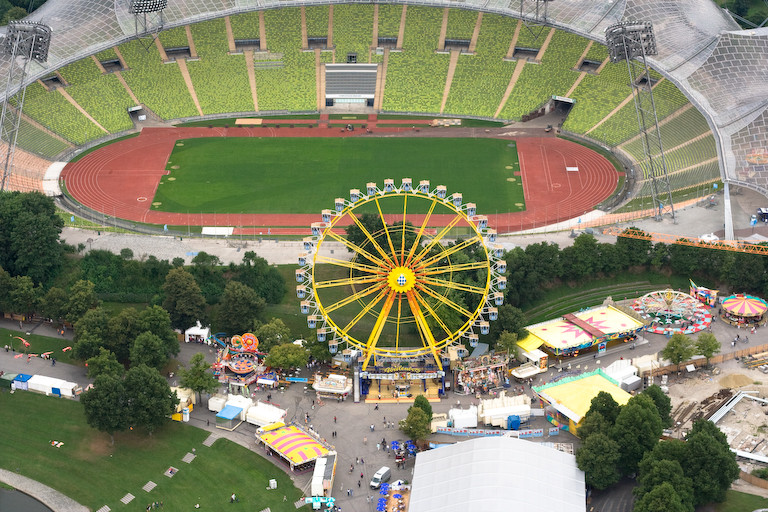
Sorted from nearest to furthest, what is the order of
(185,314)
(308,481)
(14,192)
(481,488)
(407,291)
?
(481,488) < (308,481) < (407,291) < (185,314) < (14,192)

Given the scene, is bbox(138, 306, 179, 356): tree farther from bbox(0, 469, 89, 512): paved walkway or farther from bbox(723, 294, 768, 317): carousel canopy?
bbox(723, 294, 768, 317): carousel canopy

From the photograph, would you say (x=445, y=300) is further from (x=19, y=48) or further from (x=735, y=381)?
(x=19, y=48)

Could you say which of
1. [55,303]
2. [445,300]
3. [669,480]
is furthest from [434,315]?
[55,303]

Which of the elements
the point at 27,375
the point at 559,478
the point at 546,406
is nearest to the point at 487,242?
the point at 546,406

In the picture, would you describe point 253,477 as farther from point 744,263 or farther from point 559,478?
point 744,263

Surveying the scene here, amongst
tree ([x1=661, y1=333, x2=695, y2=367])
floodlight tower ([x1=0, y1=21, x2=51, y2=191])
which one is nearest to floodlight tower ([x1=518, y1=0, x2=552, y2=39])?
floodlight tower ([x1=0, y1=21, x2=51, y2=191])
